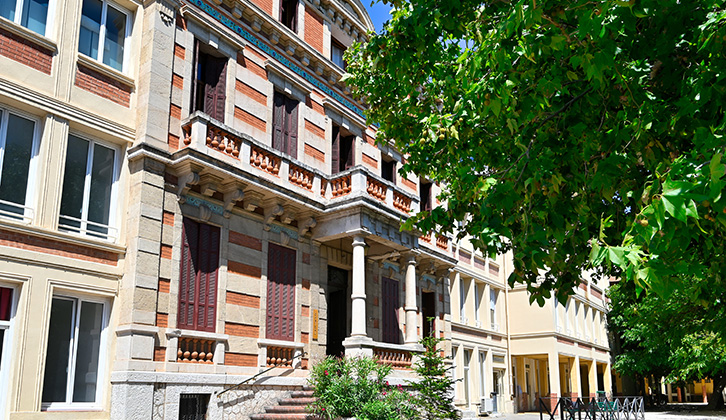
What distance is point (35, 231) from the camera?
11.3 metres

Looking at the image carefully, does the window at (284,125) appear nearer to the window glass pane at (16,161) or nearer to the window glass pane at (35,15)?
the window glass pane at (35,15)

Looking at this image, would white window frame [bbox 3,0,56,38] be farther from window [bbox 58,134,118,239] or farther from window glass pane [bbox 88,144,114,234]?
window glass pane [bbox 88,144,114,234]


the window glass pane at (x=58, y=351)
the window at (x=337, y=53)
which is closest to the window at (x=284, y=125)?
the window at (x=337, y=53)

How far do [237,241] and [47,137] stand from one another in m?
4.84

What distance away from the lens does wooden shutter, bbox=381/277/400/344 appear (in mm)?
19781

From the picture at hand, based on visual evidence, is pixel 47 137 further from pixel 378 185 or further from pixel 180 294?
pixel 378 185

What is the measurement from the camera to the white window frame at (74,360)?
1138 centimetres

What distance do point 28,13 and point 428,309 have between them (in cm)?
1555

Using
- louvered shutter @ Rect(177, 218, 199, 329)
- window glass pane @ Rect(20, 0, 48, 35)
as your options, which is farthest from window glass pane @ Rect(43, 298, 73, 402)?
window glass pane @ Rect(20, 0, 48, 35)

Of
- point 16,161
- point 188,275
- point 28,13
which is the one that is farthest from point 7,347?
point 28,13

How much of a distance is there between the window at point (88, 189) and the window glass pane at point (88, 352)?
1514mm

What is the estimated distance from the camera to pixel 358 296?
52.9ft

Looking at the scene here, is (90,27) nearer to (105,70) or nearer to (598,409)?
(105,70)

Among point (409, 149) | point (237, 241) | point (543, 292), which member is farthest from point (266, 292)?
point (543, 292)
